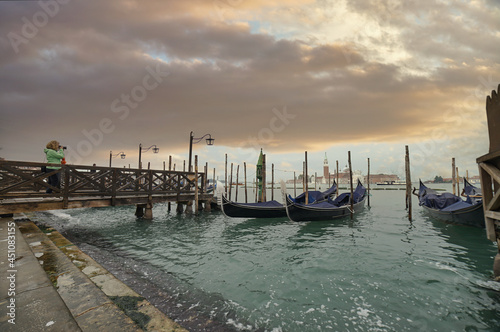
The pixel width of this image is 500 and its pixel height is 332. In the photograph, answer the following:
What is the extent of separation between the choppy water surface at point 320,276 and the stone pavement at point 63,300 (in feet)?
3.66

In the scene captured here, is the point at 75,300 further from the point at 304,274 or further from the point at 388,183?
the point at 388,183

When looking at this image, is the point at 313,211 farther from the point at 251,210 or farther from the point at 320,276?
the point at 320,276

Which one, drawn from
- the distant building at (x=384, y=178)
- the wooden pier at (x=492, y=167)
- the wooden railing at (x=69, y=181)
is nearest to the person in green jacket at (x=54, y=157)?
the wooden railing at (x=69, y=181)

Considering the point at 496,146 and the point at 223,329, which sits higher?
the point at 496,146

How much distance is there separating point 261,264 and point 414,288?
314 centimetres

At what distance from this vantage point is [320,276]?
4996 millimetres

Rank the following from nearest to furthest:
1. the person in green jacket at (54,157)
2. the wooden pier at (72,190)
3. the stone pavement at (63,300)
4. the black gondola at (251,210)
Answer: the stone pavement at (63,300), the wooden pier at (72,190), the person in green jacket at (54,157), the black gondola at (251,210)

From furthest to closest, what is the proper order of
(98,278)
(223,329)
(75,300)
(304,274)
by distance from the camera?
(304,274) → (98,278) → (223,329) → (75,300)

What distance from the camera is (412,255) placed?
6.55m

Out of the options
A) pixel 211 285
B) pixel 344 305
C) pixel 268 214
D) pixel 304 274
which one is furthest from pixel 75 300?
pixel 268 214

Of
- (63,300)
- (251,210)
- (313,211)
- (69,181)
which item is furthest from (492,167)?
(69,181)

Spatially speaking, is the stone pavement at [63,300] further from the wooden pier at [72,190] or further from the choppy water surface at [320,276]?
the wooden pier at [72,190]

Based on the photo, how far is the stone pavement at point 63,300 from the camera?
6.77ft

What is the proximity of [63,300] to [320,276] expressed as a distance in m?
4.44
